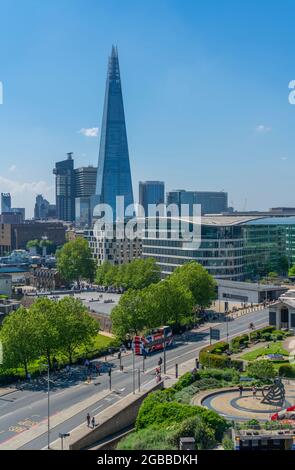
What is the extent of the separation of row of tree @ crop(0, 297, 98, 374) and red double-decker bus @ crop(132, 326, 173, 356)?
3.50 m

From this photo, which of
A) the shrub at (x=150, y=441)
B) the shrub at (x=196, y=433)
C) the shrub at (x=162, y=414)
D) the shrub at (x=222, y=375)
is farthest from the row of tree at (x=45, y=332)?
the shrub at (x=196, y=433)

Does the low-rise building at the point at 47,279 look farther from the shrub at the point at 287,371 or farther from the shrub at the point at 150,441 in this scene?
the shrub at the point at 150,441

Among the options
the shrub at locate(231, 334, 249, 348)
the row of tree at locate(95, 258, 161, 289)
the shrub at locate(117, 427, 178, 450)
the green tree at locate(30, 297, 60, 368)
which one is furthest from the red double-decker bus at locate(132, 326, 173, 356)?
the row of tree at locate(95, 258, 161, 289)

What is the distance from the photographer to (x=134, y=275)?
7394cm

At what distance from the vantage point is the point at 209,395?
2953cm

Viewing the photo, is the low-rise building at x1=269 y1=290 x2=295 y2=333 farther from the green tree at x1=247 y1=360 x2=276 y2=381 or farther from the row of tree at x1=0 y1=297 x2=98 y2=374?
the green tree at x1=247 y1=360 x2=276 y2=381

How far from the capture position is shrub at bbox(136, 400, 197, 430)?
2412cm

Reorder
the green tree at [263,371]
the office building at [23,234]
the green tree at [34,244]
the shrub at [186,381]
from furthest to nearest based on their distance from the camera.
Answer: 1. the office building at [23,234]
2. the green tree at [34,244]
3. the green tree at [263,371]
4. the shrub at [186,381]

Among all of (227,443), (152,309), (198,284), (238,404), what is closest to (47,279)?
(198,284)

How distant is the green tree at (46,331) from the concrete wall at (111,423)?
10639 millimetres

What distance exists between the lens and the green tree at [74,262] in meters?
87.0

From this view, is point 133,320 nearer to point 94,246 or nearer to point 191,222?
point 191,222

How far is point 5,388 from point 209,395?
13.5 metres

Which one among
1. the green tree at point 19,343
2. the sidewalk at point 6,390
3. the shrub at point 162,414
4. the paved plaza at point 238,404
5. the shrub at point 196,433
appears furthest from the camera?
the green tree at point 19,343
